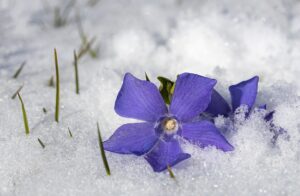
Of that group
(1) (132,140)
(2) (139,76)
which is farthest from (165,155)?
(2) (139,76)

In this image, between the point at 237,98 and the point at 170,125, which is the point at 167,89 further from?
the point at 237,98

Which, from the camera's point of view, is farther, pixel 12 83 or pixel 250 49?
pixel 250 49

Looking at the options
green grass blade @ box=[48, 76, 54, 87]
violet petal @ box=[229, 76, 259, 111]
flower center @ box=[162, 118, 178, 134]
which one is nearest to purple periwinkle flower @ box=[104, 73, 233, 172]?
flower center @ box=[162, 118, 178, 134]

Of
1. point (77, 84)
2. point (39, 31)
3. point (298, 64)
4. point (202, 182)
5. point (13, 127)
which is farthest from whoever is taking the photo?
point (39, 31)

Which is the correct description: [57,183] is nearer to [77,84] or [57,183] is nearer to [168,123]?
[168,123]

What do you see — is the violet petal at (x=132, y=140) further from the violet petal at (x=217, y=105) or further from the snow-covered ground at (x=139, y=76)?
the violet petal at (x=217, y=105)

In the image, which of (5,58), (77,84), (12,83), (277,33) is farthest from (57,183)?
(277,33)

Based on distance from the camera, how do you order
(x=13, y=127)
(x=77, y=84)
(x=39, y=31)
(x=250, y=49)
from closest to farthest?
(x=13, y=127), (x=77, y=84), (x=250, y=49), (x=39, y=31)

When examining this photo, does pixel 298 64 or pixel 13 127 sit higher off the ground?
pixel 298 64
